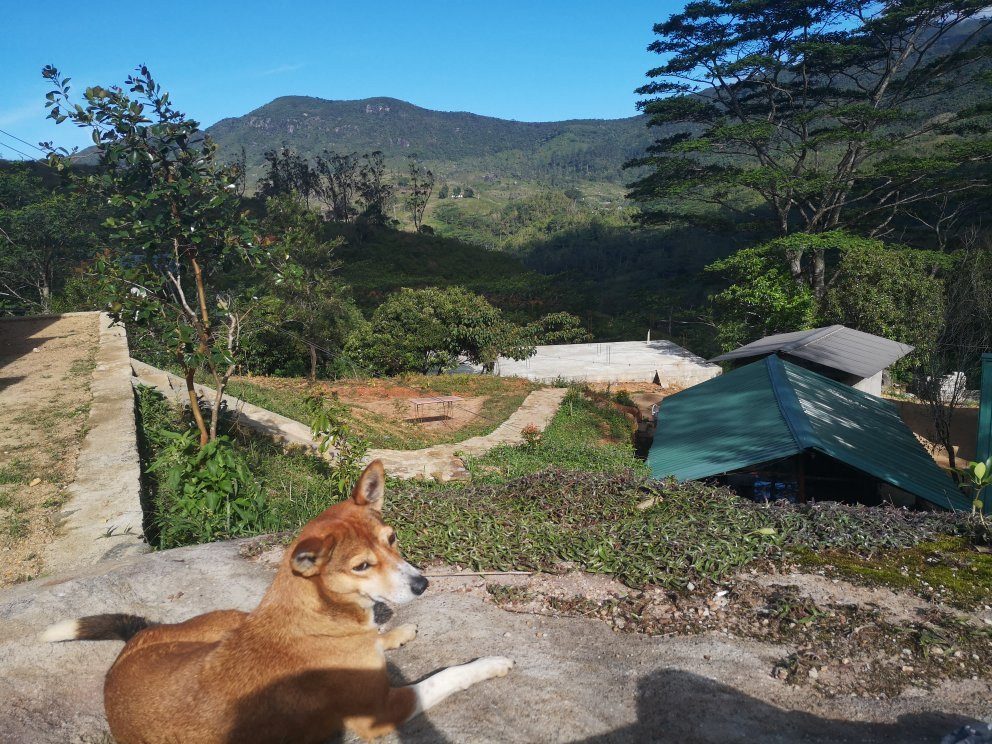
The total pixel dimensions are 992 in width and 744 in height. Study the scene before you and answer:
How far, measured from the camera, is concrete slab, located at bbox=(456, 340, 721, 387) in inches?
874

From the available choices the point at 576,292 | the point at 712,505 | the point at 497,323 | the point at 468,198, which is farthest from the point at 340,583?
the point at 468,198

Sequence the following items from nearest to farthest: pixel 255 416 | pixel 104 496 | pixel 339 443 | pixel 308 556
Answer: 1. pixel 308 556
2. pixel 104 496
3. pixel 339 443
4. pixel 255 416

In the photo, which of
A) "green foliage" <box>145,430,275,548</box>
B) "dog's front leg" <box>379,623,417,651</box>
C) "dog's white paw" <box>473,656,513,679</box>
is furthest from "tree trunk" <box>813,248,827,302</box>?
"dog's white paw" <box>473,656,513,679</box>

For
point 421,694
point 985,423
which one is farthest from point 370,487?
point 985,423

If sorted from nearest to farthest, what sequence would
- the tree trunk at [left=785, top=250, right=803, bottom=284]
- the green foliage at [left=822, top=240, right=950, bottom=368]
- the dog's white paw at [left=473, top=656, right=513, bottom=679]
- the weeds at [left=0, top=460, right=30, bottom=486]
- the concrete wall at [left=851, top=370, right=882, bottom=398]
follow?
the dog's white paw at [left=473, top=656, right=513, bottom=679], the weeds at [left=0, top=460, right=30, bottom=486], the concrete wall at [left=851, top=370, right=882, bottom=398], the green foliage at [left=822, top=240, right=950, bottom=368], the tree trunk at [left=785, top=250, right=803, bottom=284]

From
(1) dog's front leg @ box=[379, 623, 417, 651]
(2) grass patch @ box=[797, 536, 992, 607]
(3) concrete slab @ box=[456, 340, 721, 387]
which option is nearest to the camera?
(1) dog's front leg @ box=[379, 623, 417, 651]

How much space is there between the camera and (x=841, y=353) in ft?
42.8

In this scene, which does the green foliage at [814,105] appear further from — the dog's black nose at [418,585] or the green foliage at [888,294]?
the dog's black nose at [418,585]

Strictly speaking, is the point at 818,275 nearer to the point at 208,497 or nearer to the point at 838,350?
the point at 838,350

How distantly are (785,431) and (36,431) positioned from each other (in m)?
8.41

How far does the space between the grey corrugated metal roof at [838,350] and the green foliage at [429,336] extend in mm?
8624

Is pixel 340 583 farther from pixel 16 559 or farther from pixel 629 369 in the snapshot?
pixel 629 369

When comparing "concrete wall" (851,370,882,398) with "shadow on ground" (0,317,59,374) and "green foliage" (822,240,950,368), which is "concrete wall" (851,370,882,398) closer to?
"green foliage" (822,240,950,368)

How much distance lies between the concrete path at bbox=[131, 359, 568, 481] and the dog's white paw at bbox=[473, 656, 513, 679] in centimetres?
533
